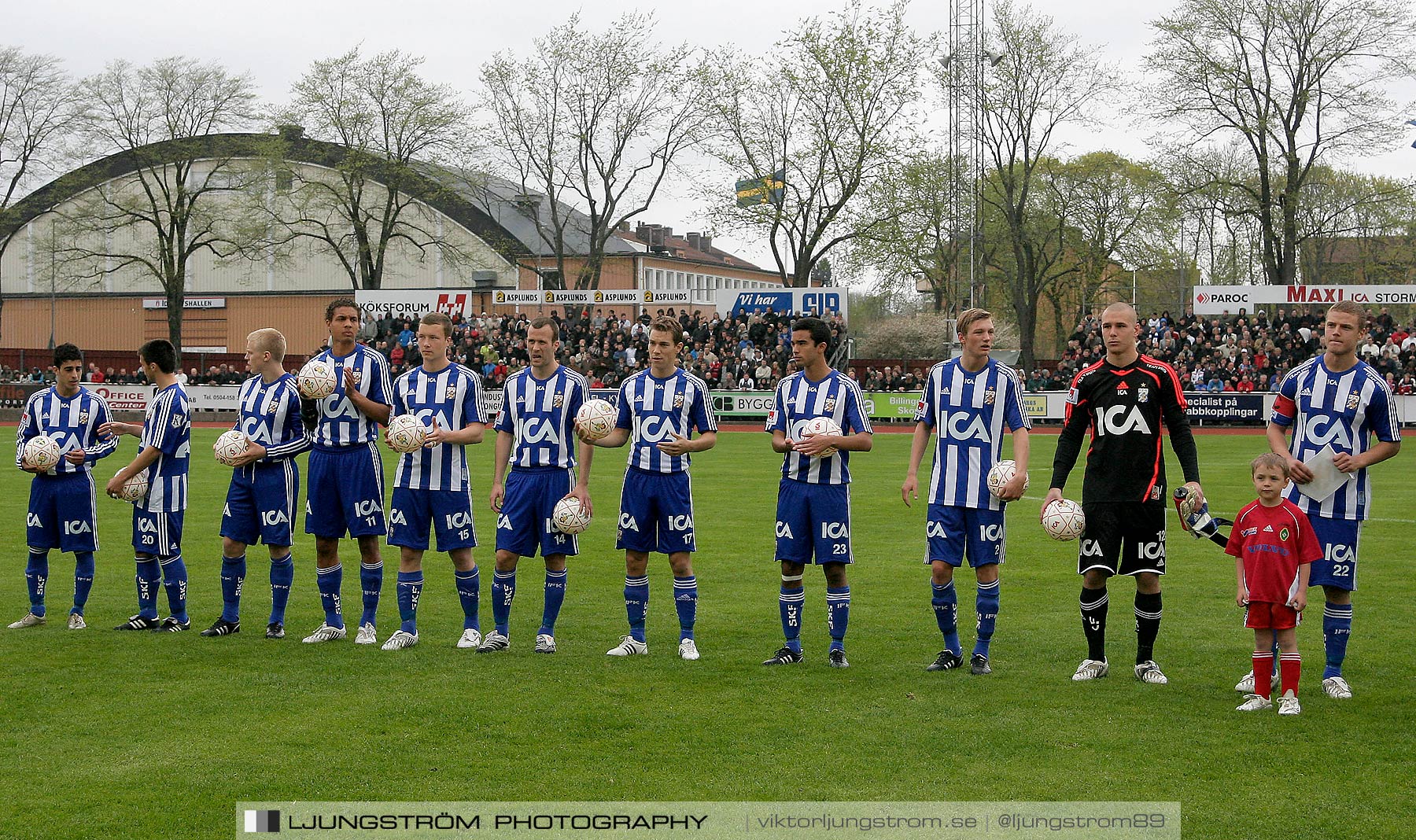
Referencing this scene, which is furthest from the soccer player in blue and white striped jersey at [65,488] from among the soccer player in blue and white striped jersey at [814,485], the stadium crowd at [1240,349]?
the stadium crowd at [1240,349]

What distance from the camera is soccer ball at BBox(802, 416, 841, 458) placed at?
741 cm

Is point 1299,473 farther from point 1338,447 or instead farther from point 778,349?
point 778,349

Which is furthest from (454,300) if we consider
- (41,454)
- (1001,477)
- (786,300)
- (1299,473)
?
(1299,473)

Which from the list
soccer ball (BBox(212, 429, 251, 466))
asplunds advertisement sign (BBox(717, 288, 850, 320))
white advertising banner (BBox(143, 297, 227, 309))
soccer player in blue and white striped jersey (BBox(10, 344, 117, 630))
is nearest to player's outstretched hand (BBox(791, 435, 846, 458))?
soccer ball (BBox(212, 429, 251, 466))

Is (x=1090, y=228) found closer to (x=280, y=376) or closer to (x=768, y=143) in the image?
(x=768, y=143)

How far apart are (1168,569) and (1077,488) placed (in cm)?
713

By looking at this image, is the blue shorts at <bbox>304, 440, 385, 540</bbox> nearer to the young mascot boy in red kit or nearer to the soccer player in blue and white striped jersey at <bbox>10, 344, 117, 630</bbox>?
the soccer player in blue and white striped jersey at <bbox>10, 344, 117, 630</bbox>

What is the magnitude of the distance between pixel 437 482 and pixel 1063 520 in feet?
13.1

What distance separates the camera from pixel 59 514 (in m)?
8.83

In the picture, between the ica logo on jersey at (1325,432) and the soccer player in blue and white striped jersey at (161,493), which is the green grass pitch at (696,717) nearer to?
the soccer player in blue and white striped jersey at (161,493)

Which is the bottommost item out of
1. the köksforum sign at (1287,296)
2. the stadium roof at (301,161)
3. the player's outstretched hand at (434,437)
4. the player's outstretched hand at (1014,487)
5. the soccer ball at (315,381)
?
the player's outstretched hand at (1014,487)

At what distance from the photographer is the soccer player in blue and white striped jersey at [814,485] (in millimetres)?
7559

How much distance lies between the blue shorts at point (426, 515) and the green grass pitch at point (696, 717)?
73 centimetres

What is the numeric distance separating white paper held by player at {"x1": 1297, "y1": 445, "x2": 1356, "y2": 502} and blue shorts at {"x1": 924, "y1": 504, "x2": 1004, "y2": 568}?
68.6 inches
